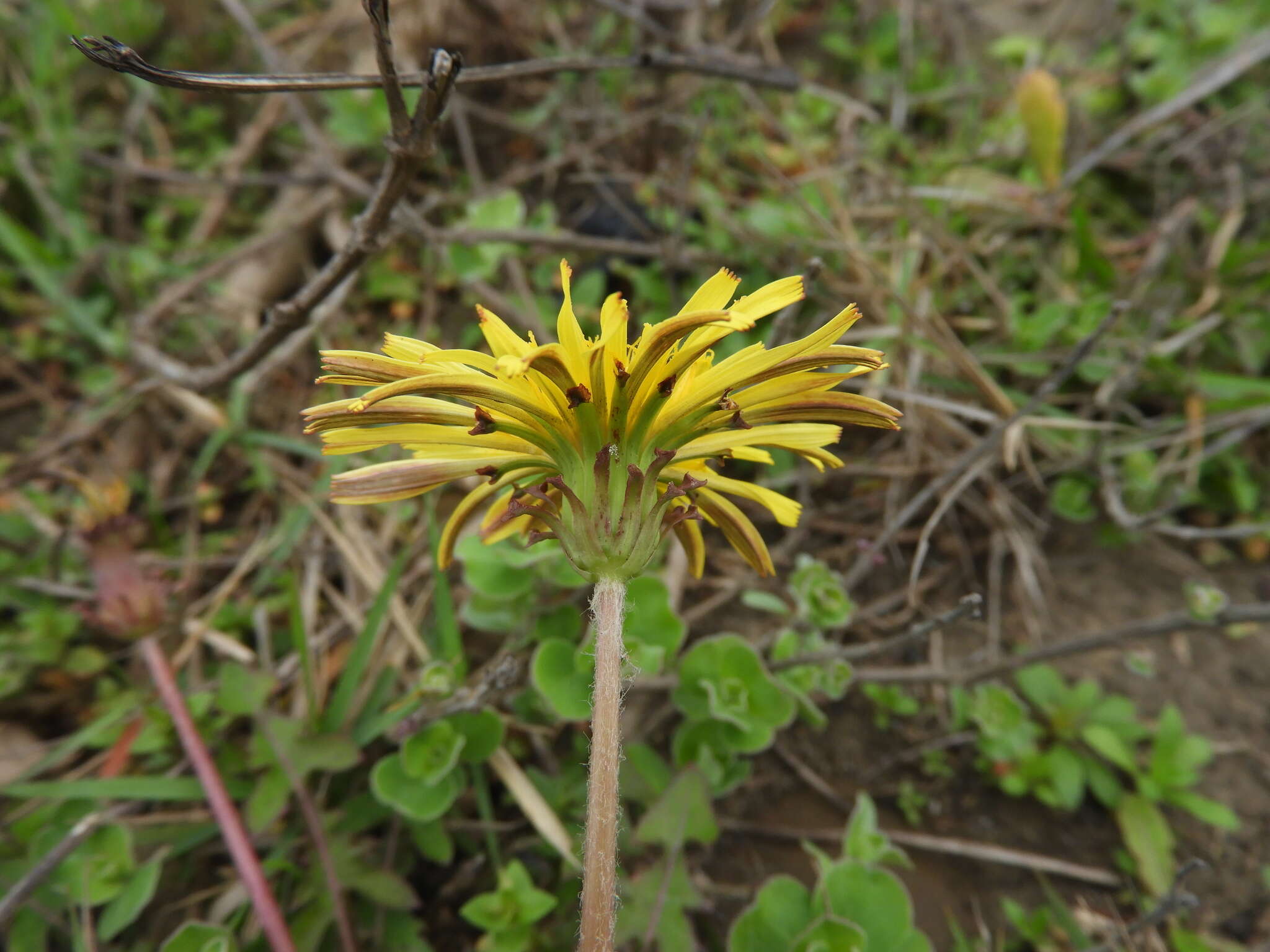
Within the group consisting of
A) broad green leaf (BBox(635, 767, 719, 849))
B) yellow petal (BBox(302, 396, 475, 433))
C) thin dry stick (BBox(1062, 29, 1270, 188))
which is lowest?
broad green leaf (BBox(635, 767, 719, 849))

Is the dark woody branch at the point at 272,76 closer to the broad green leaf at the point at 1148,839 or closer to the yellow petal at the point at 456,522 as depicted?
the yellow petal at the point at 456,522

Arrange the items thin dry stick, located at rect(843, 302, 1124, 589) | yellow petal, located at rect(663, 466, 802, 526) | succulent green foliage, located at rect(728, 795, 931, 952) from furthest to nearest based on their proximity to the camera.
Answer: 1. thin dry stick, located at rect(843, 302, 1124, 589)
2. succulent green foliage, located at rect(728, 795, 931, 952)
3. yellow petal, located at rect(663, 466, 802, 526)

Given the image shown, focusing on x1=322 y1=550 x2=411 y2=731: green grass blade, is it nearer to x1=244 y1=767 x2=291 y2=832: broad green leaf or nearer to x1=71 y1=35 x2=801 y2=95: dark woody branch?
x1=244 y1=767 x2=291 y2=832: broad green leaf

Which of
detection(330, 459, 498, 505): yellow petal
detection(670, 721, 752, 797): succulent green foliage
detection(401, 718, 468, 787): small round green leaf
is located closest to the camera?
detection(330, 459, 498, 505): yellow petal

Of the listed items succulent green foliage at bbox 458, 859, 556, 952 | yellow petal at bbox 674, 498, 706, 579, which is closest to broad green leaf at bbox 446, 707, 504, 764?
succulent green foliage at bbox 458, 859, 556, 952

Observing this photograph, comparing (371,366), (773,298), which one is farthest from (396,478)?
(773,298)

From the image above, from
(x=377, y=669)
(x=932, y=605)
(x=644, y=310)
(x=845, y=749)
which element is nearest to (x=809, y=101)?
(x=644, y=310)

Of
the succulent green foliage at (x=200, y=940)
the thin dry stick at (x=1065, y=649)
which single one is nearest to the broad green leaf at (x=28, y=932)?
the succulent green foliage at (x=200, y=940)
